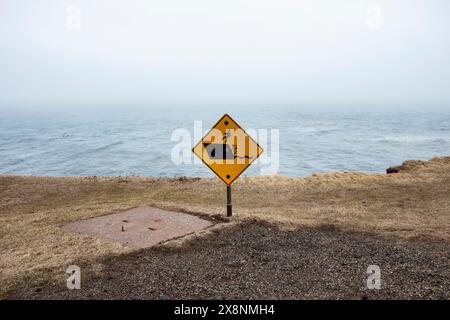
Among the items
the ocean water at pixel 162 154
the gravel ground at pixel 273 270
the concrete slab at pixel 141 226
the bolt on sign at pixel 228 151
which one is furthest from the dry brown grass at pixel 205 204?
the ocean water at pixel 162 154

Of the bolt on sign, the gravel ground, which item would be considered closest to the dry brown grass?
the gravel ground

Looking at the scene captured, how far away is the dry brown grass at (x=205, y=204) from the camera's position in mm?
6742

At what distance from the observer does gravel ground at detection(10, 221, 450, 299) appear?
4996 mm

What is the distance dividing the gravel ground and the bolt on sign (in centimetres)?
141

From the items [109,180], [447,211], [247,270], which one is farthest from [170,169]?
[247,270]

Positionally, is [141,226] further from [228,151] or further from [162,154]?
[162,154]

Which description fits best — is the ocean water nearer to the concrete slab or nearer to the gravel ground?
the concrete slab

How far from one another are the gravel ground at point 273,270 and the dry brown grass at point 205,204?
0.61 m

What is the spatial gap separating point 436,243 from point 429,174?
8569 mm

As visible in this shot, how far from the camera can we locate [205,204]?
442 inches

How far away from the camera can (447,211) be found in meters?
9.44

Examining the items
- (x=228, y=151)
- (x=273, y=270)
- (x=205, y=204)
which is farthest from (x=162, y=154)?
(x=273, y=270)
